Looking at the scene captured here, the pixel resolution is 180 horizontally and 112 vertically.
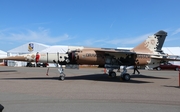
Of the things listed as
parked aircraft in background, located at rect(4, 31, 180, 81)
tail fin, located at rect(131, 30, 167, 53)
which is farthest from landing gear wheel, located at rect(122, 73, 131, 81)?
tail fin, located at rect(131, 30, 167, 53)

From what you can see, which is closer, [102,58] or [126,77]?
[126,77]

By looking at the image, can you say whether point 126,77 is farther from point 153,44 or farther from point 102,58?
point 153,44

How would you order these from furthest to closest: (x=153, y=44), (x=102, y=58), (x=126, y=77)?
(x=153, y=44) → (x=102, y=58) → (x=126, y=77)

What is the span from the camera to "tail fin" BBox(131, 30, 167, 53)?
61.6 feet

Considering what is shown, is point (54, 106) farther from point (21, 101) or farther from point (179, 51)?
point (179, 51)

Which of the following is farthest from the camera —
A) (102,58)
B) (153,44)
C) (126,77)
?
(153,44)

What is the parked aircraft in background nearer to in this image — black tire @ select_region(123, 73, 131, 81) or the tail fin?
black tire @ select_region(123, 73, 131, 81)

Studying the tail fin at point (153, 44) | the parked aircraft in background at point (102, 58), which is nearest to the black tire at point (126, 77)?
the parked aircraft in background at point (102, 58)

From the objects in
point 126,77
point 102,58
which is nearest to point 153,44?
point 126,77

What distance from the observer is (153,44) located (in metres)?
18.9

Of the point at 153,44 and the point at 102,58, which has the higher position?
the point at 153,44

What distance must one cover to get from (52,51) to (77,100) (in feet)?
28.7

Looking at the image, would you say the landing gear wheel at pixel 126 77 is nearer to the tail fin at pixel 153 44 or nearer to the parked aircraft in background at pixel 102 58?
the parked aircraft in background at pixel 102 58

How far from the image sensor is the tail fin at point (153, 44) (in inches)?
739
